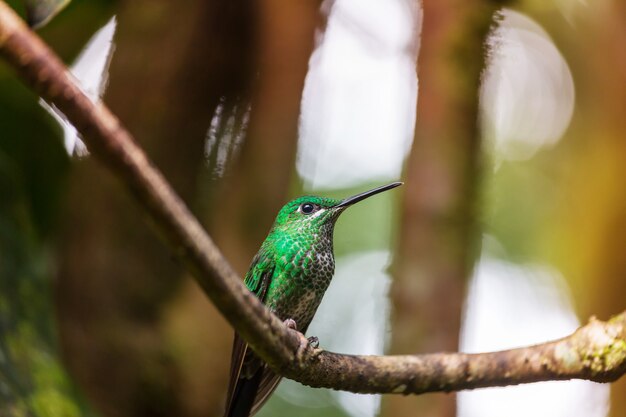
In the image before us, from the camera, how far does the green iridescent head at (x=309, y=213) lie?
225 centimetres

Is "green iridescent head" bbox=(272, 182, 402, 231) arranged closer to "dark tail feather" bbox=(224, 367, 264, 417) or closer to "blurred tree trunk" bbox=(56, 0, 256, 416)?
"blurred tree trunk" bbox=(56, 0, 256, 416)

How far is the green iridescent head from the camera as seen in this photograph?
2254mm

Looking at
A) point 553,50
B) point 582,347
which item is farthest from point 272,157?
point 553,50

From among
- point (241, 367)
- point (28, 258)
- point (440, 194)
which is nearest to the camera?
point (241, 367)

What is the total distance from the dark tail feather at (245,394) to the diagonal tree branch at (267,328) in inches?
10.3

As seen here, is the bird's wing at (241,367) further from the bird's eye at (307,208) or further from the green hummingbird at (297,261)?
the bird's eye at (307,208)

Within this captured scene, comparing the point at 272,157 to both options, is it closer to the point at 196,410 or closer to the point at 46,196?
the point at 196,410

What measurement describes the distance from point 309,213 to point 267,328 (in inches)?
35.1

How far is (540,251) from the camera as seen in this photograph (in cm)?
379

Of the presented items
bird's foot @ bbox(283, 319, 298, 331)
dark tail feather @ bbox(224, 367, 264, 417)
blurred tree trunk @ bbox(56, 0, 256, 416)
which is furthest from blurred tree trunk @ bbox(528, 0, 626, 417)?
blurred tree trunk @ bbox(56, 0, 256, 416)

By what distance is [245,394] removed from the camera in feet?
6.56

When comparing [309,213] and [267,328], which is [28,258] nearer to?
[309,213]

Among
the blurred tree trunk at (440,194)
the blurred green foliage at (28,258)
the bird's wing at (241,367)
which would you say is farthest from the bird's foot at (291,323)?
the blurred green foliage at (28,258)

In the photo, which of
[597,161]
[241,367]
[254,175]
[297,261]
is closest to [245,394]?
[241,367]
